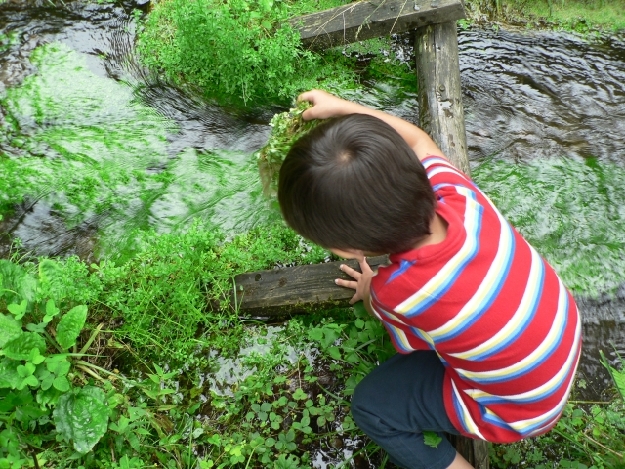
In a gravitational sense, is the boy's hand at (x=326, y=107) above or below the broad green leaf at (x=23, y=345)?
above

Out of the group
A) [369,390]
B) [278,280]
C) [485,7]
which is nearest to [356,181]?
[369,390]

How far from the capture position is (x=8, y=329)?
90.0 inches

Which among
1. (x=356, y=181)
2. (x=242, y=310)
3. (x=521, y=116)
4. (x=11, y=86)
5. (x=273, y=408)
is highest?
(x=11, y=86)

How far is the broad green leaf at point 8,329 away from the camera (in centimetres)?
225

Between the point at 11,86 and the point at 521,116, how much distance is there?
12.3ft

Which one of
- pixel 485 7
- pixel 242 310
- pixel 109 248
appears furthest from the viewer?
pixel 485 7

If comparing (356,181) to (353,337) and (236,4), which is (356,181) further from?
(236,4)

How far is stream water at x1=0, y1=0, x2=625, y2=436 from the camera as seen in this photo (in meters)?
3.00

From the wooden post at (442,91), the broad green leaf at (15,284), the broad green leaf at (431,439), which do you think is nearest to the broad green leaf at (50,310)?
the broad green leaf at (15,284)

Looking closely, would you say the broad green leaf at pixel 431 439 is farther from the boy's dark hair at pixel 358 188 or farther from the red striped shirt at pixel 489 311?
the boy's dark hair at pixel 358 188

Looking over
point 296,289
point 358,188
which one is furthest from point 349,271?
point 358,188

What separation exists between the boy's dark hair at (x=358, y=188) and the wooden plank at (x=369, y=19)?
209cm

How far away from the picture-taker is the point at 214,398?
8.42 feet

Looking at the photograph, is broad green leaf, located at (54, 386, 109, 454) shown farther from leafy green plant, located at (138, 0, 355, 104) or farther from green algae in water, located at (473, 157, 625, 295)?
green algae in water, located at (473, 157, 625, 295)
